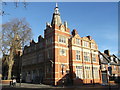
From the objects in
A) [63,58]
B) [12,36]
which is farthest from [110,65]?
[12,36]

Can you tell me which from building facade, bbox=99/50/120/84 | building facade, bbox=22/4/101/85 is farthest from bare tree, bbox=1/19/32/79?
building facade, bbox=99/50/120/84

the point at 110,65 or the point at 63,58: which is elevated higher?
the point at 63,58

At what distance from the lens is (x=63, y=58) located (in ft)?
119

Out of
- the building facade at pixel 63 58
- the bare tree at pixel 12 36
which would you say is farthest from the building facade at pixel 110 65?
the bare tree at pixel 12 36

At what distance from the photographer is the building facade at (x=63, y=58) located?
35.0 m

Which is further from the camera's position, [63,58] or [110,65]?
[110,65]

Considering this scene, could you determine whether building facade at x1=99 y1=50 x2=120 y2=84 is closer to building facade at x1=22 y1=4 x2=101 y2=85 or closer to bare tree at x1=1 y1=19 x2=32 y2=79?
building facade at x1=22 y1=4 x2=101 y2=85

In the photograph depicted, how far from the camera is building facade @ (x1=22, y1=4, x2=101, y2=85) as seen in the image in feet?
115

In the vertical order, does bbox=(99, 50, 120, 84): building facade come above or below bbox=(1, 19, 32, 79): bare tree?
below

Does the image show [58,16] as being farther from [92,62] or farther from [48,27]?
[92,62]

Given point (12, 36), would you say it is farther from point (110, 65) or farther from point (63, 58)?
point (110, 65)

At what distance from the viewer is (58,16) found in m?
41.7

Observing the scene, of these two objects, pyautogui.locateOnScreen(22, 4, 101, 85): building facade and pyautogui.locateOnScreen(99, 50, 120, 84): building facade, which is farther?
pyautogui.locateOnScreen(99, 50, 120, 84): building facade

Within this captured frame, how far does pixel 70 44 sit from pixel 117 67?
24.2 metres
